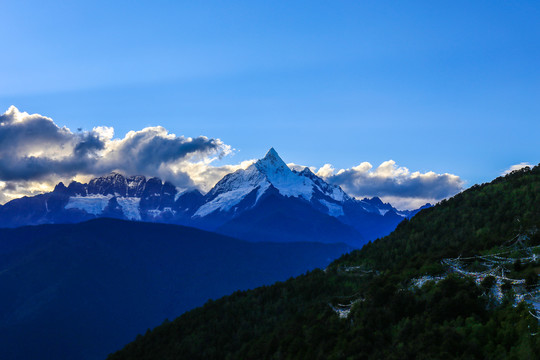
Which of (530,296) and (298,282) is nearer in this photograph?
(530,296)

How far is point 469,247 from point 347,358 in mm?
44051

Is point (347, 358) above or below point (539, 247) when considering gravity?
below

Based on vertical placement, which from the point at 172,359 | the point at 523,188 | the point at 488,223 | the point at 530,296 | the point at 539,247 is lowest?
the point at 172,359

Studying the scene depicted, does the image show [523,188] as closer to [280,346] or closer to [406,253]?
[406,253]

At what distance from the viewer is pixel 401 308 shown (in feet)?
247

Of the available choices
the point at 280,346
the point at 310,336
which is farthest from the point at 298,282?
the point at 310,336

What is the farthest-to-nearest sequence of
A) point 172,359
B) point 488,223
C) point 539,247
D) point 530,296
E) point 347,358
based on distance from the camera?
point 172,359 < point 488,223 < point 539,247 < point 347,358 < point 530,296

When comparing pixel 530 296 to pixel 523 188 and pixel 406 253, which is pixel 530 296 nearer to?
pixel 406 253

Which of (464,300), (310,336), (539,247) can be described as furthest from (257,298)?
(464,300)

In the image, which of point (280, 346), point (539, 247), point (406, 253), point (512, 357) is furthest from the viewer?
point (406, 253)

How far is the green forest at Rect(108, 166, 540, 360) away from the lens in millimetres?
59206

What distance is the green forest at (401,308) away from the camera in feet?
194

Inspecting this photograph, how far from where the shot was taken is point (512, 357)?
50.3 m

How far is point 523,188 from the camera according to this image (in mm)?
150375
